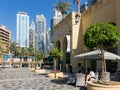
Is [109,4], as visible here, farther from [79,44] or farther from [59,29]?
[59,29]

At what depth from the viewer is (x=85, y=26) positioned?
4338 cm

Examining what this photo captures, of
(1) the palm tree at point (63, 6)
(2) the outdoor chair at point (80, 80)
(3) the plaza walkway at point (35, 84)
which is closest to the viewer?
(3) the plaza walkway at point (35, 84)

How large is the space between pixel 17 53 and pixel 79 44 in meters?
54.5

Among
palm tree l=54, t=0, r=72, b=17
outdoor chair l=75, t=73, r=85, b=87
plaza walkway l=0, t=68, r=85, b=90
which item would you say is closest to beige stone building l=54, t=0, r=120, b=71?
palm tree l=54, t=0, r=72, b=17

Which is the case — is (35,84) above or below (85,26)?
below

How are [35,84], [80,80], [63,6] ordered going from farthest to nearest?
1. [63,6]
2. [35,84]
3. [80,80]

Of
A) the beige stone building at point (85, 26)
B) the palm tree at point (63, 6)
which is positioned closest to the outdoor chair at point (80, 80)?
the beige stone building at point (85, 26)

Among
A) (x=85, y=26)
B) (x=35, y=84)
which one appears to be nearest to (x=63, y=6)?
(x=85, y=26)

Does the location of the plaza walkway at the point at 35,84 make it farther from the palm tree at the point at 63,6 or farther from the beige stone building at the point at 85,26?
the palm tree at the point at 63,6

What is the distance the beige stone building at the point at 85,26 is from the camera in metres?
32.5

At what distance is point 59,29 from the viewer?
56.3 m

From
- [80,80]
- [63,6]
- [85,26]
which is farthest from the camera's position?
[63,6]

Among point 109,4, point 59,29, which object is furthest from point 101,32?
point 59,29

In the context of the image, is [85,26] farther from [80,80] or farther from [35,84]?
[80,80]
